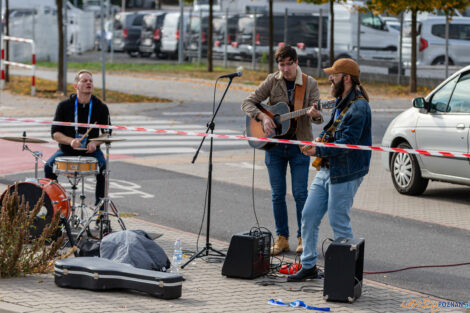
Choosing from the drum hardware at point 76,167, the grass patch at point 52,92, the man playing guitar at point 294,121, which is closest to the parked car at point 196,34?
the grass patch at point 52,92

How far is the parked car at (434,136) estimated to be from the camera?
39.4 feet

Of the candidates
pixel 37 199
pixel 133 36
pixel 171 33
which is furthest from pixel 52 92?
pixel 133 36

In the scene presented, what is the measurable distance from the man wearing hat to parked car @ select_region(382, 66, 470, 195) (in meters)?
4.46

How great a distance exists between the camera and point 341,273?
23.9 ft

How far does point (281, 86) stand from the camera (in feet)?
29.2

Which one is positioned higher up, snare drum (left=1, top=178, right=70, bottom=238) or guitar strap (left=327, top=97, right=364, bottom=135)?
guitar strap (left=327, top=97, right=364, bottom=135)

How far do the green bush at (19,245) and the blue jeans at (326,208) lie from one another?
1.98 m

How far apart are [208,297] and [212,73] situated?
2822 cm

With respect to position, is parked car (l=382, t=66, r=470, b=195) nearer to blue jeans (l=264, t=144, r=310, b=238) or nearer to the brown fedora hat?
blue jeans (l=264, t=144, r=310, b=238)

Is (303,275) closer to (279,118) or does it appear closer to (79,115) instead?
(279,118)

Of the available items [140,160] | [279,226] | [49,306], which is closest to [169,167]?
[140,160]

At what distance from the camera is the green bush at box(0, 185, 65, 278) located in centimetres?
761

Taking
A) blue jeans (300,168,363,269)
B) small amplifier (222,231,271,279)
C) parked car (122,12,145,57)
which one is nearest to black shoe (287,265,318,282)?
blue jeans (300,168,363,269)

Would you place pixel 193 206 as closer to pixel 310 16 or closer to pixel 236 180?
pixel 236 180
